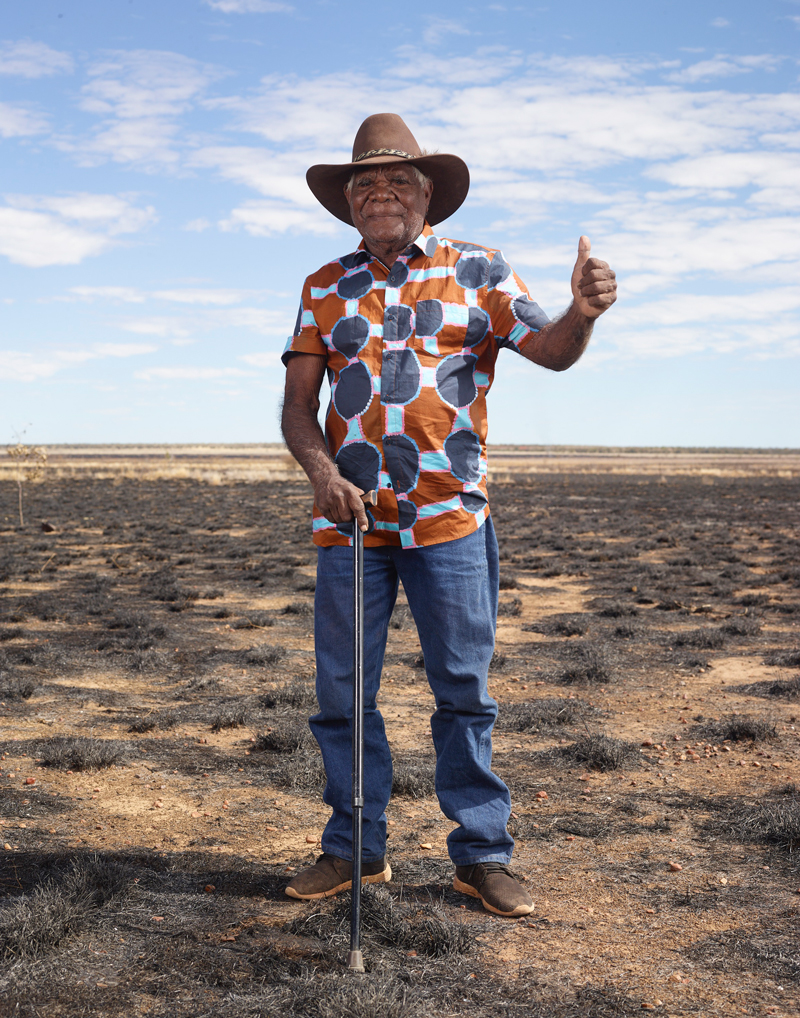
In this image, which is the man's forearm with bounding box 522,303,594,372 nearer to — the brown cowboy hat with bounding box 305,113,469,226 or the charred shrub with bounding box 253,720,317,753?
the brown cowboy hat with bounding box 305,113,469,226

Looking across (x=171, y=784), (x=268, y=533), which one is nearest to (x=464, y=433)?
(x=171, y=784)

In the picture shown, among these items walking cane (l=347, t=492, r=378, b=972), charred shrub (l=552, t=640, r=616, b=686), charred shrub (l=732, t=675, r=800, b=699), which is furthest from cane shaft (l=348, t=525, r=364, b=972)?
charred shrub (l=732, t=675, r=800, b=699)

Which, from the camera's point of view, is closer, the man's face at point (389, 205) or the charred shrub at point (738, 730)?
the man's face at point (389, 205)

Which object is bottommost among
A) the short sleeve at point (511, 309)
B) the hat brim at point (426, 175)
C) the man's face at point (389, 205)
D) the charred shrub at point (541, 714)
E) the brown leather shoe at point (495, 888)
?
the charred shrub at point (541, 714)

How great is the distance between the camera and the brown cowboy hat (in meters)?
2.94

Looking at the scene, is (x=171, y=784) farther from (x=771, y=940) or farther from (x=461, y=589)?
(x=771, y=940)

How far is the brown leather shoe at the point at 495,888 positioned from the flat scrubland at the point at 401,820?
62 millimetres

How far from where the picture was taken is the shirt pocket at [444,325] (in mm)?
2902

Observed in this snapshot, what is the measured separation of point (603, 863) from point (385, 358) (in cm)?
230

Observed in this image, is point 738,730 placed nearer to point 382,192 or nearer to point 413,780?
point 413,780

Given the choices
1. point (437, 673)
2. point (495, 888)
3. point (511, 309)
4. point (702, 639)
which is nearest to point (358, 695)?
point (437, 673)

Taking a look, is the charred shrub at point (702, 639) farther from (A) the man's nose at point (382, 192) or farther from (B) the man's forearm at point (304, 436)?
(A) the man's nose at point (382, 192)

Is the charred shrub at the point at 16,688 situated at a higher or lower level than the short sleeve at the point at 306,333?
lower

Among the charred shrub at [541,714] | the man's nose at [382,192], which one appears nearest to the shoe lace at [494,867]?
the man's nose at [382,192]
